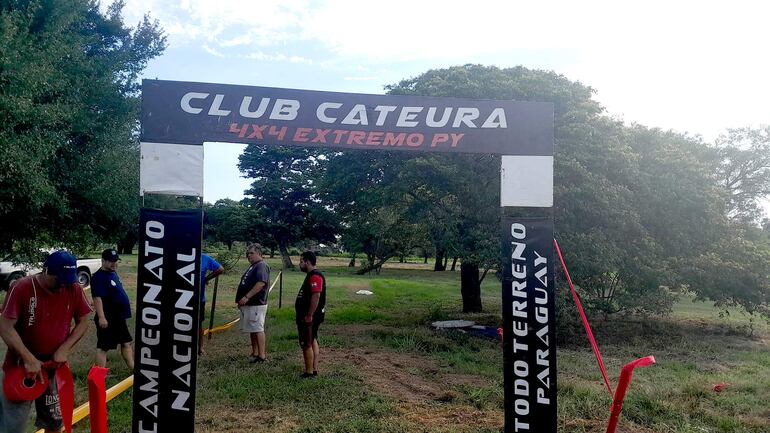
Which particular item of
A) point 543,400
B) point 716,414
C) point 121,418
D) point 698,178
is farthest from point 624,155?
point 121,418

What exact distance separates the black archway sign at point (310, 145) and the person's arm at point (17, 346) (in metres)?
0.61

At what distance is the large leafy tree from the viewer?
334 inches

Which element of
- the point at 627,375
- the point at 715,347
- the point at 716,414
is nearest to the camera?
the point at 627,375

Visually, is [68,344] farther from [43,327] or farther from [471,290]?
[471,290]

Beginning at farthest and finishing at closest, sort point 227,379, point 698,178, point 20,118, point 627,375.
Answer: point 698,178 < point 20,118 < point 227,379 < point 627,375

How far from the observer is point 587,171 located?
1026 centimetres

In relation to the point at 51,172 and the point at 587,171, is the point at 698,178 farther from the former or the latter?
the point at 51,172

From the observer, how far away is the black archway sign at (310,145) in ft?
12.9

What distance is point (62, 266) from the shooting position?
375cm

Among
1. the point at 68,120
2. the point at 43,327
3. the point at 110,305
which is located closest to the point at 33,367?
the point at 43,327

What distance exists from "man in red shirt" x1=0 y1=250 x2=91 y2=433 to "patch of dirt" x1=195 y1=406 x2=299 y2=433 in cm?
135

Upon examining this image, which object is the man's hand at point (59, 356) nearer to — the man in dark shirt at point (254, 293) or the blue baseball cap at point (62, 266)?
the blue baseball cap at point (62, 266)

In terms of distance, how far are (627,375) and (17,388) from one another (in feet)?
13.4

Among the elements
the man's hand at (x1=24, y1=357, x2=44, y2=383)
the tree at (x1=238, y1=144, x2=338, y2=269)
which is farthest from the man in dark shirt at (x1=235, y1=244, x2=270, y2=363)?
the tree at (x1=238, y1=144, x2=338, y2=269)
